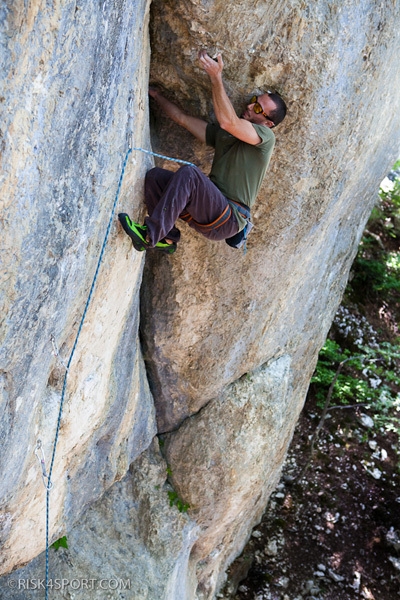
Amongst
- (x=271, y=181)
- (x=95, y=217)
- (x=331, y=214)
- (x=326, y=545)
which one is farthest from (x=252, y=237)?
(x=326, y=545)

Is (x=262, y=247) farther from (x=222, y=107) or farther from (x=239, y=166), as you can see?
(x=222, y=107)

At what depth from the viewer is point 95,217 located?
3.45 meters

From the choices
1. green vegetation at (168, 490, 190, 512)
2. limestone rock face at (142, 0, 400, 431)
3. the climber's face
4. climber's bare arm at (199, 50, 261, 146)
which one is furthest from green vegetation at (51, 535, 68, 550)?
the climber's face

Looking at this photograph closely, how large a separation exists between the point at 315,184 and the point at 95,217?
2572 millimetres

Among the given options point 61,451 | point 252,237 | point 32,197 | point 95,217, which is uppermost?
point 32,197

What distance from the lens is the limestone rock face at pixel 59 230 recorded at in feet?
8.84

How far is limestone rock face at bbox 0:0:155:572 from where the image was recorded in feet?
8.84

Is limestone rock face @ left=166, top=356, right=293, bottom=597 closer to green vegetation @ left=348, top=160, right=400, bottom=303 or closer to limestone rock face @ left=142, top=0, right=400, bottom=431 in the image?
limestone rock face @ left=142, top=0, right=400, bottom=431

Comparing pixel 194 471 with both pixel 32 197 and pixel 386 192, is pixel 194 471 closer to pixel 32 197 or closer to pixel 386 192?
pixel 32 197

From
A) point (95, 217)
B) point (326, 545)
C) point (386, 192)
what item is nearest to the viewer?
point (95, 217)

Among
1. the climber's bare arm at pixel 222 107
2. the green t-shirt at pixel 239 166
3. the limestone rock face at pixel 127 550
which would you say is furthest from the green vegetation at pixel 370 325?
the climber's bare arm at pixel 222 107

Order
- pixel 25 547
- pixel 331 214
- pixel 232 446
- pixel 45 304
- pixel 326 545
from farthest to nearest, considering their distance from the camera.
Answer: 1. pixel 326 545
2. pixel 232 446
3. pixel 331 214
4. pixel 25 547
5. pixel 45 304

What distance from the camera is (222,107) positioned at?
4.02m

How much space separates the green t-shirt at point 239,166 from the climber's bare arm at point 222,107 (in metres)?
0.20
